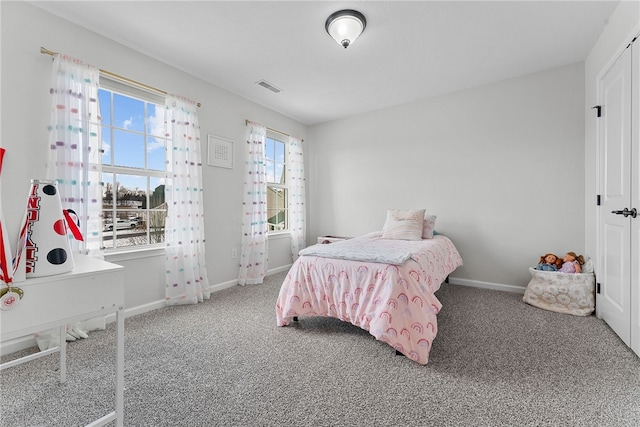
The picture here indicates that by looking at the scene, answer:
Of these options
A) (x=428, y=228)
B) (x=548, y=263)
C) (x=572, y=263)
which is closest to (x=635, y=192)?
(x=572, y=263)

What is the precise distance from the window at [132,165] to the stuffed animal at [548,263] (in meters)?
4.09

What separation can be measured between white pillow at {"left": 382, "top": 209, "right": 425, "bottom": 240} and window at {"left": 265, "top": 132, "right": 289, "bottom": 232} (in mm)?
1940

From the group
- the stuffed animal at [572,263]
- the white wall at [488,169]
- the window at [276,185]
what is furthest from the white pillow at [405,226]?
the window at [276,185]

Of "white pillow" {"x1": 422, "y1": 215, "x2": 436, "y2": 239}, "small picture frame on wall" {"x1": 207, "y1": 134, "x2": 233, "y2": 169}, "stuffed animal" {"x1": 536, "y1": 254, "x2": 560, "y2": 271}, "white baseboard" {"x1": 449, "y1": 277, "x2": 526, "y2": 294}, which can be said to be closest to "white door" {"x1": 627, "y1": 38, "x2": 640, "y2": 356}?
"stuffed animal" {"x1": 536, "y1": 254, "x2": 560, "y2": 271}

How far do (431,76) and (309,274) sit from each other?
2722 mm

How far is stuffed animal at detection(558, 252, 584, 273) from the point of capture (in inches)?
104

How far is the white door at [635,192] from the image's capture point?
1813 millimetres

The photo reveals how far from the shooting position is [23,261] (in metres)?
0.88

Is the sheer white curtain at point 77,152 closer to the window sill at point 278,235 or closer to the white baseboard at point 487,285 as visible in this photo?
the window sill at point 278,235

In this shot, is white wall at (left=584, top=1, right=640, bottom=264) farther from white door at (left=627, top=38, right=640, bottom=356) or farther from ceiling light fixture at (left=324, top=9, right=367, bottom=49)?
ceiling light fixture at (left=324, top=9, right=367, bottom=49)

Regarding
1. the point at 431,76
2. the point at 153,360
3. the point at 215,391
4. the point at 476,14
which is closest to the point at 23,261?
the point at 215,391

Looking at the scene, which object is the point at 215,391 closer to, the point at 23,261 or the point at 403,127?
the point at 23,261

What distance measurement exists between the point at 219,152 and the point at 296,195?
158 cm

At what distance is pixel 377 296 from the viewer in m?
1.96
